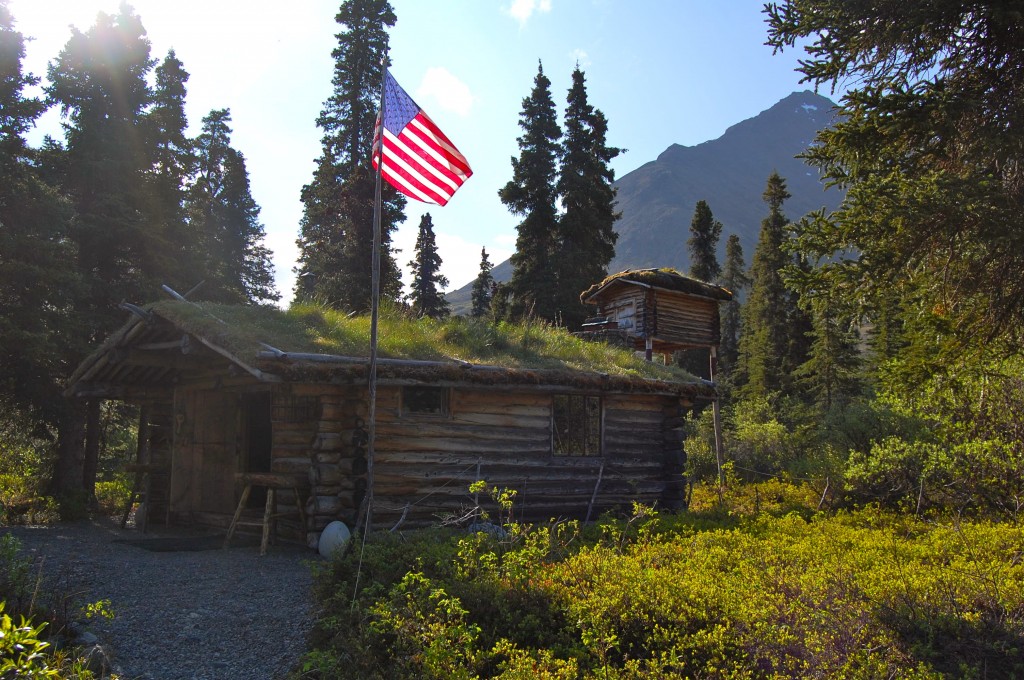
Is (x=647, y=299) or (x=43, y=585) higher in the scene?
(x=647, y=299)

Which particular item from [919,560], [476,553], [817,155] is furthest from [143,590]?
[817,155]

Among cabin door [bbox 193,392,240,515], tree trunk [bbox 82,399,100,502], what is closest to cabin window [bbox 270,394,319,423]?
cabin door [bbox 193,392,240,515]

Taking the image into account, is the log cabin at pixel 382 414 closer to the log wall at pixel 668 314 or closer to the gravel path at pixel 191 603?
the gravel path at pixel 191 603

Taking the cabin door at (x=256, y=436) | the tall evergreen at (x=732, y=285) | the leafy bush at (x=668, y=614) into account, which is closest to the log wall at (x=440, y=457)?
the cabin door at (x=256, y=436)

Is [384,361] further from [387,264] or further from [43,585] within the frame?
[387,264]

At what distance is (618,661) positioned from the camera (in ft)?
18.3

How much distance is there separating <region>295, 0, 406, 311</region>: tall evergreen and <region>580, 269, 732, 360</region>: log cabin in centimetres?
832

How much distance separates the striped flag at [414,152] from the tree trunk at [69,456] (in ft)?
41.2

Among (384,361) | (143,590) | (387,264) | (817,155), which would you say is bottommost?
(143,590)

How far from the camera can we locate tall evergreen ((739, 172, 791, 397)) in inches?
1398

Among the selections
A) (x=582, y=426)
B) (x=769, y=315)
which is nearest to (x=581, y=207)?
(x=769, y=315)

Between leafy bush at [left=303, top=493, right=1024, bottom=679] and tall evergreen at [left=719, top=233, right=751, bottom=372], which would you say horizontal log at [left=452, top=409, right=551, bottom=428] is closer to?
leafy bush at [left=303, top=493, right=1024, bottom=679]

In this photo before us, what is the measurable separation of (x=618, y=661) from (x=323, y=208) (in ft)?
78.2

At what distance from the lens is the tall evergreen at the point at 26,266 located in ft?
47.9
